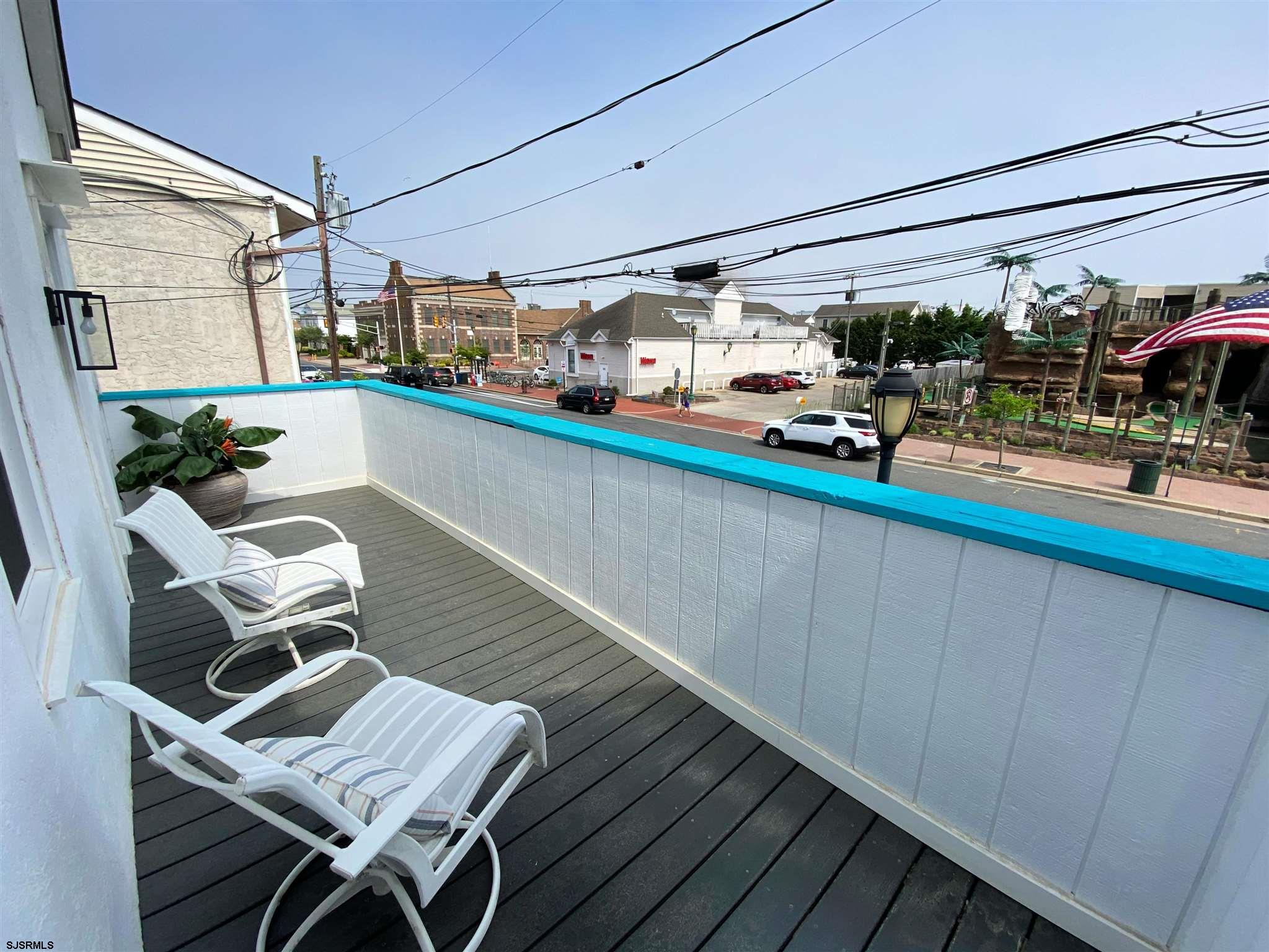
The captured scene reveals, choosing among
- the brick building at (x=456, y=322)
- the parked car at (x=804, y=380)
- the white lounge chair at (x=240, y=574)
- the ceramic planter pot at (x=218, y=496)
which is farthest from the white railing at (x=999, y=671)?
the brick building at (x=456, y=322)

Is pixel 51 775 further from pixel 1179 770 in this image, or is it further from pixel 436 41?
pixel 436 41

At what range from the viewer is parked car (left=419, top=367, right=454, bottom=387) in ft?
92.3

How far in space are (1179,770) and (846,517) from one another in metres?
0.92

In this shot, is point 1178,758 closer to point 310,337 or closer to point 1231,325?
point 1231,325

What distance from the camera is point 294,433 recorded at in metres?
5.26

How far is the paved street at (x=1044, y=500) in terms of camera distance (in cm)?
955

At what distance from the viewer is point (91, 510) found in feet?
8.27

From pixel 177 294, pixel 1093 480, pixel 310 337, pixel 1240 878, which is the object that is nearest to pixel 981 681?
pixel 1240 878

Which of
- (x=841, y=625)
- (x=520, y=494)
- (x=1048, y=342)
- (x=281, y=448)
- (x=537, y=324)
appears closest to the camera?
(x=841, y=625)

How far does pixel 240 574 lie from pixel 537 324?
218 ft

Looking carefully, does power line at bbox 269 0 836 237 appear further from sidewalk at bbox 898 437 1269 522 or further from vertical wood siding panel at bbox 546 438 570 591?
sidewalk at bbox 898 437 1269 522

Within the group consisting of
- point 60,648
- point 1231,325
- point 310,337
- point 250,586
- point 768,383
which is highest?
point 1231,325

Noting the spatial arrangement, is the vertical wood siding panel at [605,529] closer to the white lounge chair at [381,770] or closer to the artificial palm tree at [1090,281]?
the white lounge chair at [381,770]

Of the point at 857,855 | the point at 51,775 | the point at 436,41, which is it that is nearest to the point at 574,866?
the point at 857,855
